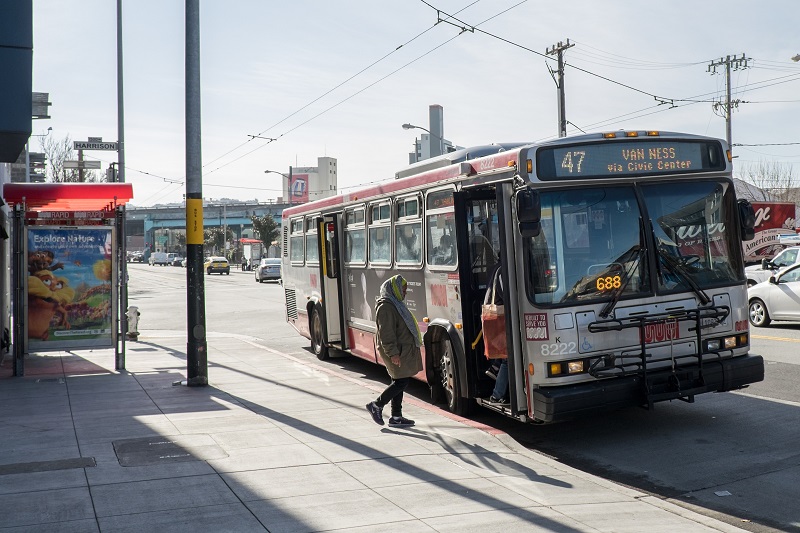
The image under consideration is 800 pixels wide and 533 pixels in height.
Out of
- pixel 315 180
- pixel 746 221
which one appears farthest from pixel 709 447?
pixel 315 180

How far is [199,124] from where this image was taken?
12.5 meters

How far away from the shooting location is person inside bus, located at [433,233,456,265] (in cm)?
990

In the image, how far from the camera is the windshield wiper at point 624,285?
8.17m

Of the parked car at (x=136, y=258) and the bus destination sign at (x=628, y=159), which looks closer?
the bus destination sign at (x=628, y=159)

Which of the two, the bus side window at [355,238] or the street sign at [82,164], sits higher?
the street sign at [82,164]

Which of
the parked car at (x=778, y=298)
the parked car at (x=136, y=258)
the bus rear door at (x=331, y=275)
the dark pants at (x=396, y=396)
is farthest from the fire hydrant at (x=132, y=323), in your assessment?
the parked car at (x=136, y=258)

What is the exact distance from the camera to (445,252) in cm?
1009

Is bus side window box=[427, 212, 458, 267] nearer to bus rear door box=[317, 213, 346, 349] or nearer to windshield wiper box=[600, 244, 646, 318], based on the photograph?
windshield wiper box=[600, 244, 646, 318]

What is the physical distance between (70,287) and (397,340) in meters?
7.64

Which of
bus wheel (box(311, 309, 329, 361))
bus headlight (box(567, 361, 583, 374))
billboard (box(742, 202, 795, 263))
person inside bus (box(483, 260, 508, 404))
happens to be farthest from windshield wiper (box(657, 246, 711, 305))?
billboard (box(742, 202, 795, 263))

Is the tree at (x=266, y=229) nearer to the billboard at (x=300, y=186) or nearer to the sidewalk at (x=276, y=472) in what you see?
the billboard at (x=300, y=186)

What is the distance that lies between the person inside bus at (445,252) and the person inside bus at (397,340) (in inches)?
31.9

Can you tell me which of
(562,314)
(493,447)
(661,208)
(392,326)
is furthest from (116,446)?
(661,208)

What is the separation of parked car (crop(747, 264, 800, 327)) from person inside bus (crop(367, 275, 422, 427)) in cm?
1152
